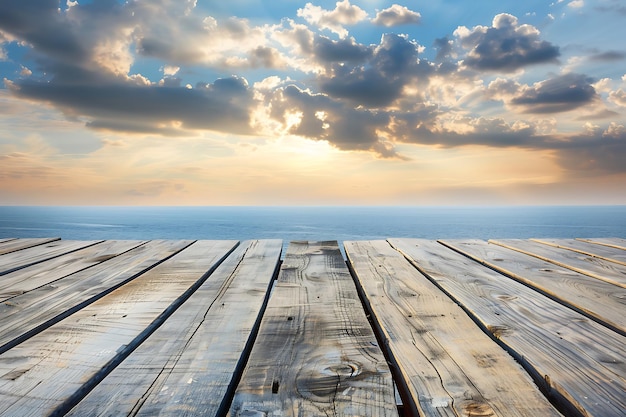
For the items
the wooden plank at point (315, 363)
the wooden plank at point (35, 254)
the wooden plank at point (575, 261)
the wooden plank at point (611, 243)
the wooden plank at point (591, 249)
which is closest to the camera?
the wooden plank at point (315, 363)

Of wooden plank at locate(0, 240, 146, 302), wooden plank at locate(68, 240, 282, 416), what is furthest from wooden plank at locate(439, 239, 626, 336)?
wooden plank at locate(0, 240, 146, 302)

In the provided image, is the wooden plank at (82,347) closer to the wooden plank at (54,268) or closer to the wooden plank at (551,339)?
the wooden plank at (54,268)

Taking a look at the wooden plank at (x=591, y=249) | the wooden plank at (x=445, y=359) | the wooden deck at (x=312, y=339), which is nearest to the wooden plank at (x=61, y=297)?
the wooden deck at (x=312, y=339)

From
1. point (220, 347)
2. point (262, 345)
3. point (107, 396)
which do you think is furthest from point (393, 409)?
point (107, 396)

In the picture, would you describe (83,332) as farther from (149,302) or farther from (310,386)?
(310,386)

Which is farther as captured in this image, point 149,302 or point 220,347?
point 149,302

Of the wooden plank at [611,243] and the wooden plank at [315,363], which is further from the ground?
the wooden plank at [611,243]
